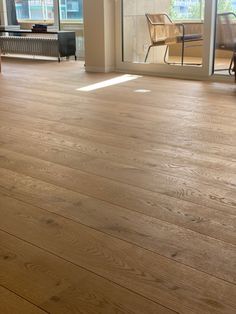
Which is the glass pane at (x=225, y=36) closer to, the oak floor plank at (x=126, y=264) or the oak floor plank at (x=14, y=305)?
the oak floor plank at (x=126, y=264)

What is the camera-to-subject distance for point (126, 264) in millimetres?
1688

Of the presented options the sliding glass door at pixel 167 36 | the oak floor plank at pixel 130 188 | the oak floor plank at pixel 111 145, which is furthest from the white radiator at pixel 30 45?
the oak floor plank at pixel 130 188

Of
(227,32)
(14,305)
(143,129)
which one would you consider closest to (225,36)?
(227,32)

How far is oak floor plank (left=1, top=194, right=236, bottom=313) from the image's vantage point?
1.48 m

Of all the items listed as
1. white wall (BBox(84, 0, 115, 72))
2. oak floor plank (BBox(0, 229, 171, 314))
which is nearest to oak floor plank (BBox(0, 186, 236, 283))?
oak floor plank (BBox(0, 229, 171, 314))

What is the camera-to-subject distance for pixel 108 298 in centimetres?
149

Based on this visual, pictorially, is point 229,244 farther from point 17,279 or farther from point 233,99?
point 233,99

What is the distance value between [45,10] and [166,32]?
3.32 m

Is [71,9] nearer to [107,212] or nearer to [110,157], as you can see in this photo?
[110,157]

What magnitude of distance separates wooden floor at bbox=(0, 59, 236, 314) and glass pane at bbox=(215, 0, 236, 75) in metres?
1.55

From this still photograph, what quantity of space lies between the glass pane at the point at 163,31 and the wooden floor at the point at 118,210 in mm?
1826

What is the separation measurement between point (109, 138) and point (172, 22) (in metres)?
3.16

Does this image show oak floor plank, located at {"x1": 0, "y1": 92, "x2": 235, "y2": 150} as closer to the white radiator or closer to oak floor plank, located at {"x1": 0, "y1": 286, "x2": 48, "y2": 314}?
oak floor plank, located at {"x1": 0, "y1": 286, "x2": 48, "y2": 314}

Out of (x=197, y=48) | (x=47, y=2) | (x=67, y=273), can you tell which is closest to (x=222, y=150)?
(x=67, y=273)
